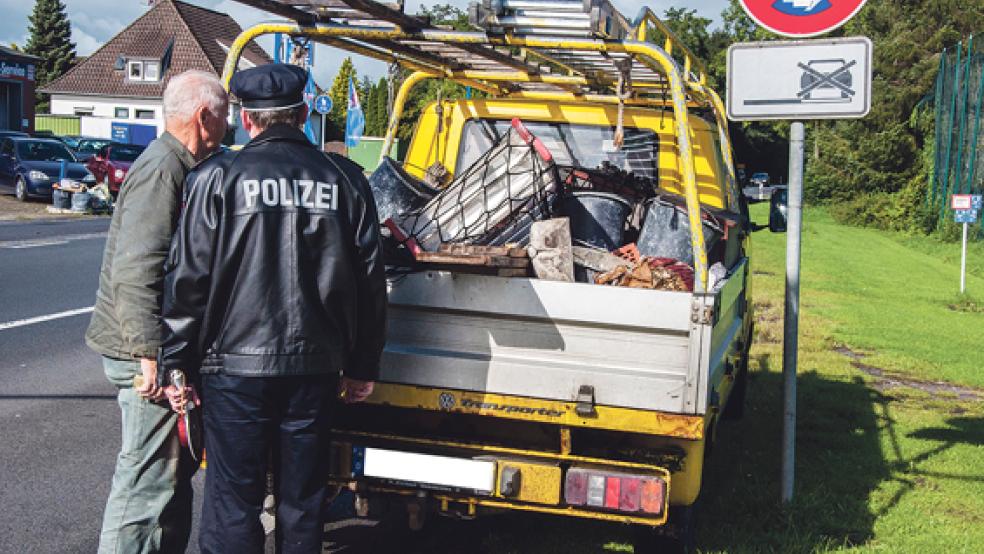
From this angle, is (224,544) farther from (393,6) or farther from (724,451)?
(724,451)

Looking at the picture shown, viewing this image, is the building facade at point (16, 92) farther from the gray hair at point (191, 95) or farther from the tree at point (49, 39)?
the gray hair at point (191, 95)

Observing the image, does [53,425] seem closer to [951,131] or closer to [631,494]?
[631,494]

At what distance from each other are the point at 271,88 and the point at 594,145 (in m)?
3.40

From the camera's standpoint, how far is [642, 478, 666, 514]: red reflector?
13.4 feet

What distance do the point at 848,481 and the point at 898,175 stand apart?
52.8 meters

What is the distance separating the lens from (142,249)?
148 inches

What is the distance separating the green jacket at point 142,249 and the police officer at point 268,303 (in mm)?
170

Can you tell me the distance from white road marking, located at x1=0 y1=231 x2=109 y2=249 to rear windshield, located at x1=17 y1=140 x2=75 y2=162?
409 inches

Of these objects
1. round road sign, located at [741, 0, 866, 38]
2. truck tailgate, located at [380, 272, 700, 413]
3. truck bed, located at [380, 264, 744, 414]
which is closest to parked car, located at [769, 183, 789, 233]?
round road sign, located at [741, 0, 866, 38]

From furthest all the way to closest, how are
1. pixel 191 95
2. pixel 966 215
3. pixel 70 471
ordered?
pixel 966 215 < pixel 70 471 < pixel 191 95

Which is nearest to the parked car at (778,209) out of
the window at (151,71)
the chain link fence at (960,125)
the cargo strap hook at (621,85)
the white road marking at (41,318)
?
the cargo strap hook at (621,85)

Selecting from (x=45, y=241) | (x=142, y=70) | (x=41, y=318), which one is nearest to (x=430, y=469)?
(x=41, y=318)

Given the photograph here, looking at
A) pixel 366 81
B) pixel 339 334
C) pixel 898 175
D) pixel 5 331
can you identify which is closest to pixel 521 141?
pixel 339 334

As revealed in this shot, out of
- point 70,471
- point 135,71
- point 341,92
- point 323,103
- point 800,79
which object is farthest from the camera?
point 341,92
